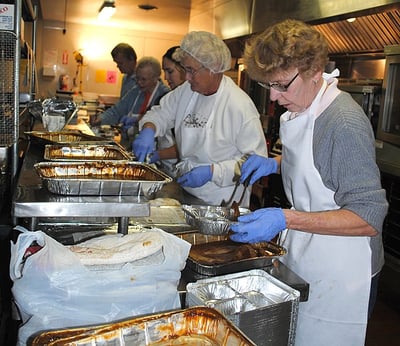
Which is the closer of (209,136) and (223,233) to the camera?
(223,233)

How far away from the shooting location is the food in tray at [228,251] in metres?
1.41

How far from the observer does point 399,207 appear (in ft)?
10.9

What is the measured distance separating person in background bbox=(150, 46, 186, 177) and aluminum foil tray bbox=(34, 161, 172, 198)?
1.16 m

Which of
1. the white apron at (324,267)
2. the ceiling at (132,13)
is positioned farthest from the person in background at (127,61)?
the white apron at (324,267)

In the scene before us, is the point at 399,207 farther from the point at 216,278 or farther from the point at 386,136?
the point at 216,278

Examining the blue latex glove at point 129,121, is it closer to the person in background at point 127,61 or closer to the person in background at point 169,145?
the person in background at point 127,61

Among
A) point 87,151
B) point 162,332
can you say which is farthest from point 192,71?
point 162,332

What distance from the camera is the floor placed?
2.81 meters

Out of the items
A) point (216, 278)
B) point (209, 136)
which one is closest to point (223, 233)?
point (216, 278)

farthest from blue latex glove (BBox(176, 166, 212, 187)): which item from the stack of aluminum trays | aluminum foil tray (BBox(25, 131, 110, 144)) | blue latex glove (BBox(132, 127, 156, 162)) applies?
the stack of aluminum trays

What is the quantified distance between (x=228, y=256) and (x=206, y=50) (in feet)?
4.70

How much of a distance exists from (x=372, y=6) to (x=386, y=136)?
934 mm

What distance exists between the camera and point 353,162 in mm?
1381

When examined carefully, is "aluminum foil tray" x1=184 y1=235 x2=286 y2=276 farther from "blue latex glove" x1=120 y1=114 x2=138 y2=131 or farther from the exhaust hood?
"blue latex glove" x1=120 y1=114 x2=138 y2=131
